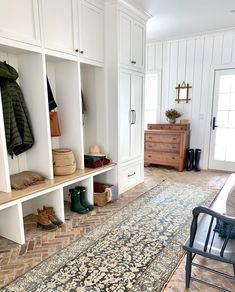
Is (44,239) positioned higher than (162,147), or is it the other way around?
(162,147)

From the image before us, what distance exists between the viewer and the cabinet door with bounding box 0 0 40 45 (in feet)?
6.76

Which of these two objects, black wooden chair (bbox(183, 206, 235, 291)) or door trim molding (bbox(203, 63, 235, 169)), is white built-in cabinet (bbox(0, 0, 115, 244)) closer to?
black wooden chair (bbox(183, 206, 235, 291))

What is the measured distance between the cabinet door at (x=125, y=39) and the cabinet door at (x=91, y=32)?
0.26m

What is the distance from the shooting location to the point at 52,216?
265 centimetres

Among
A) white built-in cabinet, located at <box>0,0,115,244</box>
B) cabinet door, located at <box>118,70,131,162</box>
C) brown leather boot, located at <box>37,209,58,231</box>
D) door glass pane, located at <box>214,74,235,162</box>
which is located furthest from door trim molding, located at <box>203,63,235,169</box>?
brown leather boot, located at <box>37,209,58,231</box>

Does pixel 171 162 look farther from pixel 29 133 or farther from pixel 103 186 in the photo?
pixel 29 133

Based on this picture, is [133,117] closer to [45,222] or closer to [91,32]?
[91,32]

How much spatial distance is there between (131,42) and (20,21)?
1737mm

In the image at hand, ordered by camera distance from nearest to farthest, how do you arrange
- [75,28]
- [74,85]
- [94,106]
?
[75,28]
[74,85]
[94,106]

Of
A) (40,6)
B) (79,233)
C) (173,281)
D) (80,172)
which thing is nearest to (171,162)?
(80,172)

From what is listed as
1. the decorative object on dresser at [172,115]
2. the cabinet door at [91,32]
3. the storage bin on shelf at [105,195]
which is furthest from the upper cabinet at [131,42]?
the storage bin on shelf at [105,195]

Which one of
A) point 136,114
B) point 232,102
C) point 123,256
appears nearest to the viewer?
point 123,256

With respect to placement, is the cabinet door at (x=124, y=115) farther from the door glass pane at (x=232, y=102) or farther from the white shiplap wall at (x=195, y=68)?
the door glass pane at (x=232, y=102)

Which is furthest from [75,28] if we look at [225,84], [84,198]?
[225,84]
